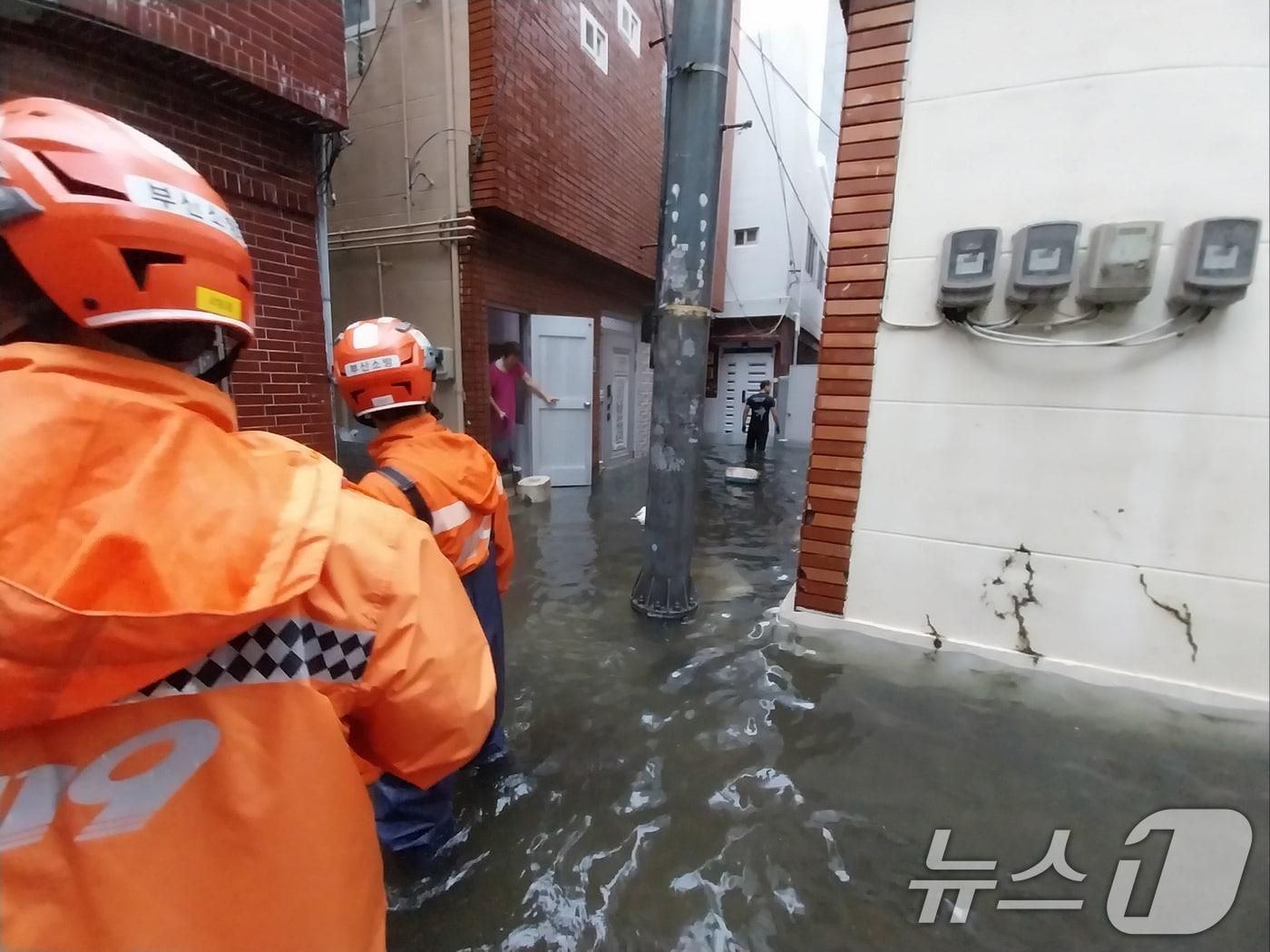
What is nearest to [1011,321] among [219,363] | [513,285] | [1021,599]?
[1021,599]

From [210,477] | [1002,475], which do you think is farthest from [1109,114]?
[210,477]

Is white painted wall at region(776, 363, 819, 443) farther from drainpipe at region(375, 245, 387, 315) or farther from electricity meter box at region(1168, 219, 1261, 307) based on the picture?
electricity meter box at region(1168, 219, 1261, 307)

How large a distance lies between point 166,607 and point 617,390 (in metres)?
8.76

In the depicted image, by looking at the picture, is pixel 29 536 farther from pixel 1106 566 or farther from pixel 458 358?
pixel 458 358

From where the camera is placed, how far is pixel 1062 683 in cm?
278

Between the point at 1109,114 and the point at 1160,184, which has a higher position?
the point at 1109,114

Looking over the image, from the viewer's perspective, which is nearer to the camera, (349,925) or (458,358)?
(349,925)

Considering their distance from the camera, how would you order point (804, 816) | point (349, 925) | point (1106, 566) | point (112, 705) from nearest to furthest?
point (112, 705), point (349, 925), point (804, 816), point (1106, 566)

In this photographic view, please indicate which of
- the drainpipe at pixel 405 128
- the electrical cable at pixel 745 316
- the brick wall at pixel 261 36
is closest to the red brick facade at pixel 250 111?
the brick wall at pixel 261 36

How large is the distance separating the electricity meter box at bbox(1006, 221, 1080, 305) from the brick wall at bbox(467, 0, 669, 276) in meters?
4.68

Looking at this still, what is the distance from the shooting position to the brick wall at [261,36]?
298 cm

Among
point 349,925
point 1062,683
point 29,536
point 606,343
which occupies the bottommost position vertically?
point 1062,683

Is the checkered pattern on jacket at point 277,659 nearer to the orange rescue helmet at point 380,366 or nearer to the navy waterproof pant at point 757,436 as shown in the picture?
the orange rescue helmet at point 380,366

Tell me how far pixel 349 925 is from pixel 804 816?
175cm
